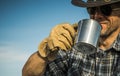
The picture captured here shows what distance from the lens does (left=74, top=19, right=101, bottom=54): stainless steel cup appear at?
468 cm

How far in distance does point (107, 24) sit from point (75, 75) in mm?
753

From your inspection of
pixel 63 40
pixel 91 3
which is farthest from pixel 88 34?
pixel 91 3

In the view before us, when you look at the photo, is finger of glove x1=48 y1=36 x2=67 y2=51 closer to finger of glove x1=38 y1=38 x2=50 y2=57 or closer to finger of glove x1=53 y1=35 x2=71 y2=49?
finger of glove x1=53 y1=35 x2=71 y2=49

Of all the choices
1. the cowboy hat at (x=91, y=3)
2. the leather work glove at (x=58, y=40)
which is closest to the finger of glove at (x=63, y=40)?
the leather work glove at (x=58, y=40)

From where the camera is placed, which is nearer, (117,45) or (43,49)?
(43,49)

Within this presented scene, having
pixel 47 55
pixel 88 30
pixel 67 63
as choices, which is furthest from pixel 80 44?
pixel 67 63

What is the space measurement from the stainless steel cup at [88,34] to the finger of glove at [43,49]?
1.45 feet

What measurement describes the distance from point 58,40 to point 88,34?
379mm

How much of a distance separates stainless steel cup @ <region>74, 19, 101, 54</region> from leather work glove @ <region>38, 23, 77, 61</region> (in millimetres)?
178

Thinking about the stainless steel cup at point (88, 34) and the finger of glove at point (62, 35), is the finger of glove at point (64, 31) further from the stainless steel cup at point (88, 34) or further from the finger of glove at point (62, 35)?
the stainless steel cup at point (88, 34)

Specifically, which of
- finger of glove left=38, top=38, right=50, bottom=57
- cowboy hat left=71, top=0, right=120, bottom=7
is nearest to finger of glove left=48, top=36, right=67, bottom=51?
finger of glove left=38, top=38, right=50, bottom=57

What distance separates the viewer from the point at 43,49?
5148 millimetres

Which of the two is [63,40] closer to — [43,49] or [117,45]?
[43,49]

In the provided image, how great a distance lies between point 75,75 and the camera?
547 cm
